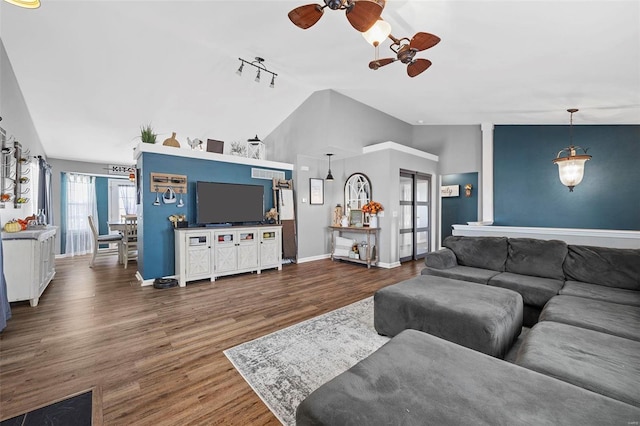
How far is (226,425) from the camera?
1501 millimetres

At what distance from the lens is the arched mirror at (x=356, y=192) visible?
19.7 ft

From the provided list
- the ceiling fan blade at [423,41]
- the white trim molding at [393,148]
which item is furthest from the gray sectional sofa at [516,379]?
the white trim molding at [393,148]

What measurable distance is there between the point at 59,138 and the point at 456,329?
7992 millimetres

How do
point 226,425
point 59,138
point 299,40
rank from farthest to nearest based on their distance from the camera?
1. point 59,138
2. point 299,40
3. point 226,425

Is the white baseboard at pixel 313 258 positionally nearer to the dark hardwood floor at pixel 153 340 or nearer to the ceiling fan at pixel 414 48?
the dark hardwood floor at pixel 153 340

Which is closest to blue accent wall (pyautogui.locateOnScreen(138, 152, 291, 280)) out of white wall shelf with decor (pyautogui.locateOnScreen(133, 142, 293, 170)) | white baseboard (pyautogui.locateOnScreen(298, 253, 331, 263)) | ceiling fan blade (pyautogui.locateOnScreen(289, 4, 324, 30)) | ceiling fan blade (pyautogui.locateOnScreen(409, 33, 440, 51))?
white wall shelf with decor (pyautogui.locateOnScreen(133, 142, 293, 170))

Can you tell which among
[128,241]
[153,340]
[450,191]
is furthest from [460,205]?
[128,241]

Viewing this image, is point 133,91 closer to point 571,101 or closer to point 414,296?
point 414,296

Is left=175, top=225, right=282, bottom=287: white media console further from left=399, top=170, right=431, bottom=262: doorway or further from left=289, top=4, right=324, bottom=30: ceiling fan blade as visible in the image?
left=289, top=4, right=324, bottom=30: ceiling fan blade

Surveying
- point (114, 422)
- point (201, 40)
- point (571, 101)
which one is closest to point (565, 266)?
point (571, 101)

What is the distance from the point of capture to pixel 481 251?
351 cm

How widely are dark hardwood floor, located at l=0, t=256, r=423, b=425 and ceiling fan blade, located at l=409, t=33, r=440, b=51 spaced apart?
2.86 metres

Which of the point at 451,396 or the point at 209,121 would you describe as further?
the point at 209,121

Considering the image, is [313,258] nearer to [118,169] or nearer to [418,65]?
[418,65]
